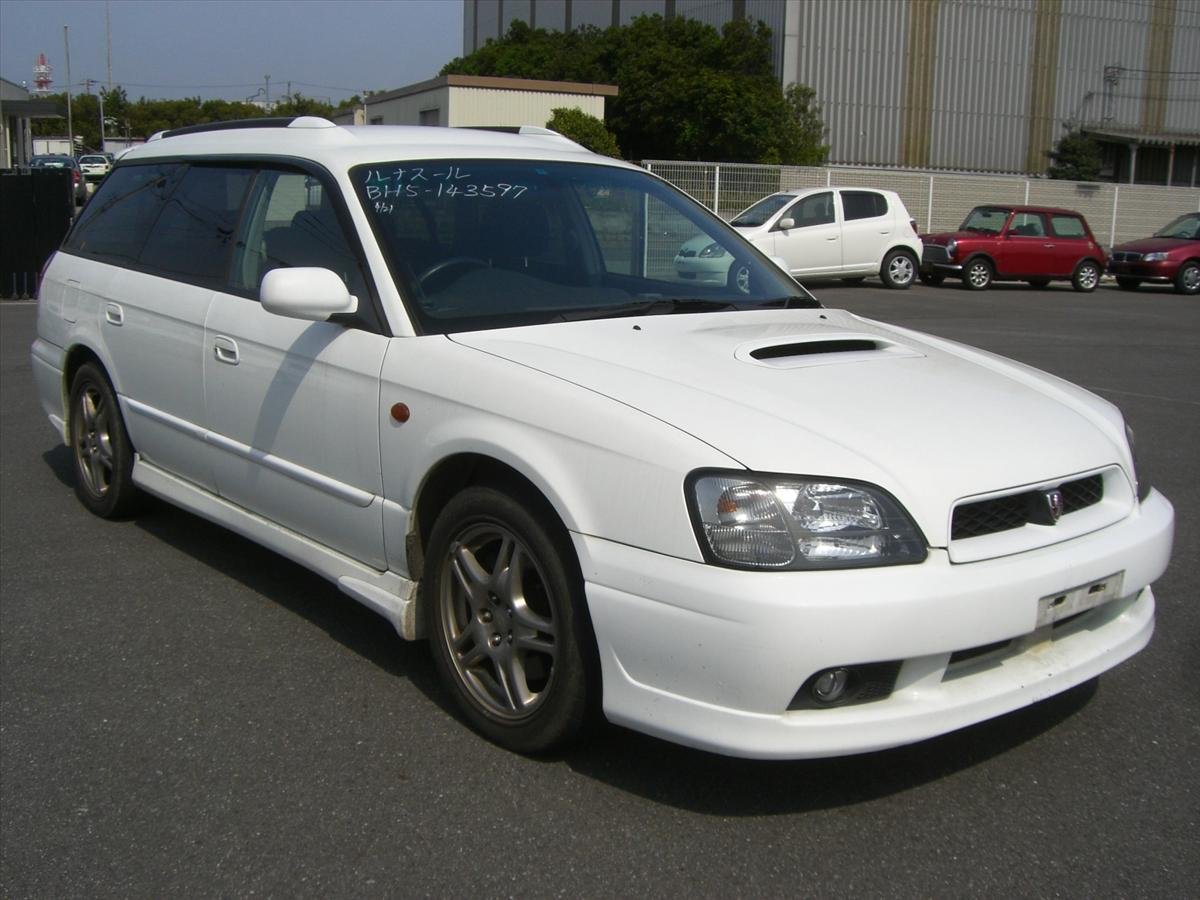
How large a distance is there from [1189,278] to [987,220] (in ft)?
13.4

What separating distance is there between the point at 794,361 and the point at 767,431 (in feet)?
2.14

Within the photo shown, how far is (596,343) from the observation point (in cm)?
364

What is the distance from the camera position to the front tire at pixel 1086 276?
2397 cm

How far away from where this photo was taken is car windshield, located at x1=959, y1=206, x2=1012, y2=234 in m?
23.4

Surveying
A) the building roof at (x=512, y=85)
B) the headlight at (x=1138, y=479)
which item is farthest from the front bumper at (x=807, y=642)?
the building roof at (x=512, y=85)

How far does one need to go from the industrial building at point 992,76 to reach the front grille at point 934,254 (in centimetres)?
2116

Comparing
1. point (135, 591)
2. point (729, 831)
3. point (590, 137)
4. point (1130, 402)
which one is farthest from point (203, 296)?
point (590, 137)

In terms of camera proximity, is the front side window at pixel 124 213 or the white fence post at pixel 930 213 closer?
the front side window at pixel 124 213

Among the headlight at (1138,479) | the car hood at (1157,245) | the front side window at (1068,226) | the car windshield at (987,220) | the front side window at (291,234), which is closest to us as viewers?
the headlight at (1138,479)

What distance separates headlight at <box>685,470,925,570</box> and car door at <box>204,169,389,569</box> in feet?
4.18

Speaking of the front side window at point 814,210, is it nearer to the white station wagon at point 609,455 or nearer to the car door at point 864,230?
the car door at point 864,230

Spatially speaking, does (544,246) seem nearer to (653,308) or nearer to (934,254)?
(653,308)

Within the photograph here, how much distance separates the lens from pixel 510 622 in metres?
3.44

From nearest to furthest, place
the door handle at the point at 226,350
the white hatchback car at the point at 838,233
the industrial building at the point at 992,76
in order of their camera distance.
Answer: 1. the door handle at the point at 226,350
2. the white hatchback car at the point at 838,233
3. the industrial building at the point at 992,76
